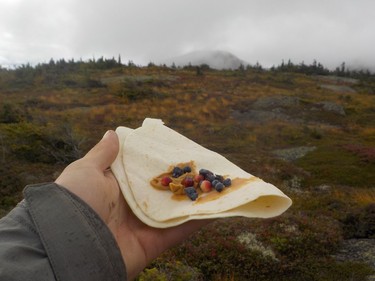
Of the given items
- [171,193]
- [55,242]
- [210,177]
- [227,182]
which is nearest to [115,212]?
[171,193]

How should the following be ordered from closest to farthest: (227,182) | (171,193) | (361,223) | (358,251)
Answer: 1. (227,182)
2. (171,193)
3. (358,251)
4. (361,223)

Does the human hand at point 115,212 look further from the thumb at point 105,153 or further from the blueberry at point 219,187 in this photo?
the blueberry at point 219,187

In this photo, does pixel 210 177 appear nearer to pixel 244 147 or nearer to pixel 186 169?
pixel 186 169

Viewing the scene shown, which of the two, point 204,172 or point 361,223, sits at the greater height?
point 204,172

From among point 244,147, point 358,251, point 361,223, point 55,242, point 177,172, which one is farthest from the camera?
point 244,147

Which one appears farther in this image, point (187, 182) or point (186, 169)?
point (186, 169)

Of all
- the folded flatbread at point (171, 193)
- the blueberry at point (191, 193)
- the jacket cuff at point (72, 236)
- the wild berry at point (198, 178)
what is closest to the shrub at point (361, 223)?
the folded flatbread at point (171, 193)

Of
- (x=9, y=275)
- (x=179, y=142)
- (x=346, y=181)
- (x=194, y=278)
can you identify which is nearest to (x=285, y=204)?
(x=179, y=142)
